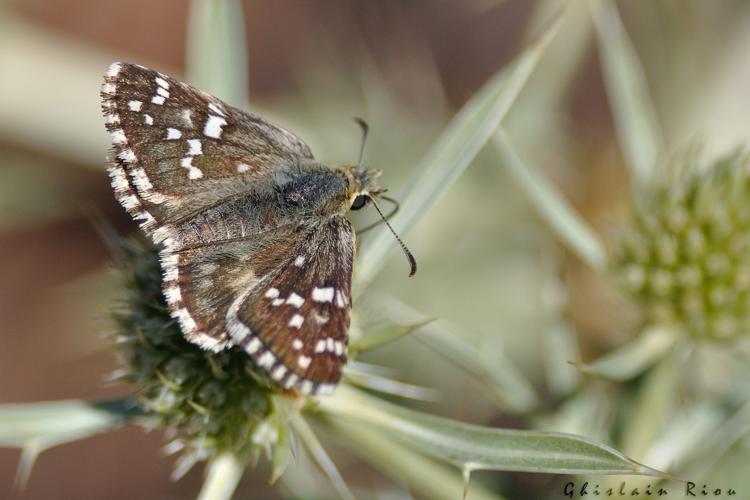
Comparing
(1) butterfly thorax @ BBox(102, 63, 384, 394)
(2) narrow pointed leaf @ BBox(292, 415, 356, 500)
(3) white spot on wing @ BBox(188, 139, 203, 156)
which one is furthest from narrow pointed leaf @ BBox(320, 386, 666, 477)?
(3) white spot on wing @ BBox(188, 139, 203, 156)

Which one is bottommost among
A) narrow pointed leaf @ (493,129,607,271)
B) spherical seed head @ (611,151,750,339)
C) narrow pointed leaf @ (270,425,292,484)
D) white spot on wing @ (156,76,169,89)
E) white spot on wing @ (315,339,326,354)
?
narrow pointed leaf @ (270,425,292,484)

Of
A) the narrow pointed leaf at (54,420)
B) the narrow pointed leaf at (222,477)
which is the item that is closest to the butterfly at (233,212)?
the narrow pointed leaf at (222,477)

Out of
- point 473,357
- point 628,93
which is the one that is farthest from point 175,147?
point 628,93

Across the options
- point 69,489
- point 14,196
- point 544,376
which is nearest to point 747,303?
point 544,376

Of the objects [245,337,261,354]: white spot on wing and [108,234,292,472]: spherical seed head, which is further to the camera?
[108,234,292,472]: spherical seed head

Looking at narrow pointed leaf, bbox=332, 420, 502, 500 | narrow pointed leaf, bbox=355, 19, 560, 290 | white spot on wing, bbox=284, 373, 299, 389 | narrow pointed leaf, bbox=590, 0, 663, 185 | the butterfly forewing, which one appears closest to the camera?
white spot on wing, bbox=284, 373, 299, 389

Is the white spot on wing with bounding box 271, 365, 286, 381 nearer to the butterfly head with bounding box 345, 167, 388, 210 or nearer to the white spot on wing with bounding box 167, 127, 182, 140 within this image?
the butterfly head with bounding box 345, 167, 388, 210

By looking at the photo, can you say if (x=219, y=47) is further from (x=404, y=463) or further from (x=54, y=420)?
(x=404, y=463)

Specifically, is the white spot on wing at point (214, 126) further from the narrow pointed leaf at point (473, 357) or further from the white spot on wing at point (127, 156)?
the narrow pointed leaf at point (473, 357)
